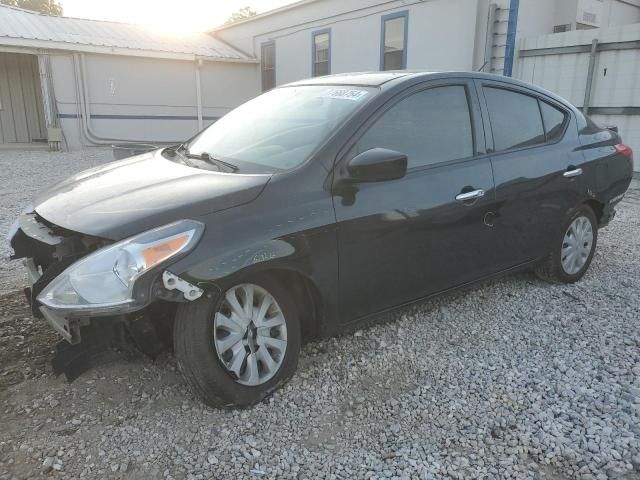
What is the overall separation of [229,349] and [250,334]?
12 cm

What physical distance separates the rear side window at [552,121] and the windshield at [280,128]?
5.54 ft

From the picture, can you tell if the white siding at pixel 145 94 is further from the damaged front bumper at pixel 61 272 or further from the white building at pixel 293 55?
A: the damaged front bumper at pixel 61 272

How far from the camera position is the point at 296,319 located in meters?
2.80

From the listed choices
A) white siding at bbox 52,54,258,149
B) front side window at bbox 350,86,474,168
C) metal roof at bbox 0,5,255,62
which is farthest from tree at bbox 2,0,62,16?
front side window at bbox 350,86,474,168

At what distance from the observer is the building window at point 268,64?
1728cm

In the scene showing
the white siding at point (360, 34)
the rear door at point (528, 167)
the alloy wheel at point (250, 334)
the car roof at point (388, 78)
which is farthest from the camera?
the white siding at point (360, 34)

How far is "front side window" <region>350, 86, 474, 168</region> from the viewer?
3100 millimetres

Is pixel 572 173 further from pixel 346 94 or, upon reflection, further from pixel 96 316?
pixel 96 316

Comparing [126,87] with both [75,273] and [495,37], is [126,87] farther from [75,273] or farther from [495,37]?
[75,273]

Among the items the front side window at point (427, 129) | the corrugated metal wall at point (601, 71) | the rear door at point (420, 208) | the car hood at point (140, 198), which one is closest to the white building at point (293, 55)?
the corrugated metal wall at point (601, 71)

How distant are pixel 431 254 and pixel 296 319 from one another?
3.26 feet

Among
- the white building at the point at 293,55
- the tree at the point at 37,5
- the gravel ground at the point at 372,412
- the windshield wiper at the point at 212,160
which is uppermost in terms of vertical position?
the tree at the point at 37,5

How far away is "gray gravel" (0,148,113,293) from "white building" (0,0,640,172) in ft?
5.67

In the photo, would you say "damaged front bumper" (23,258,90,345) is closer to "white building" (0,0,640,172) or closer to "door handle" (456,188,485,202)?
"door handle" (456,188,485,202)
